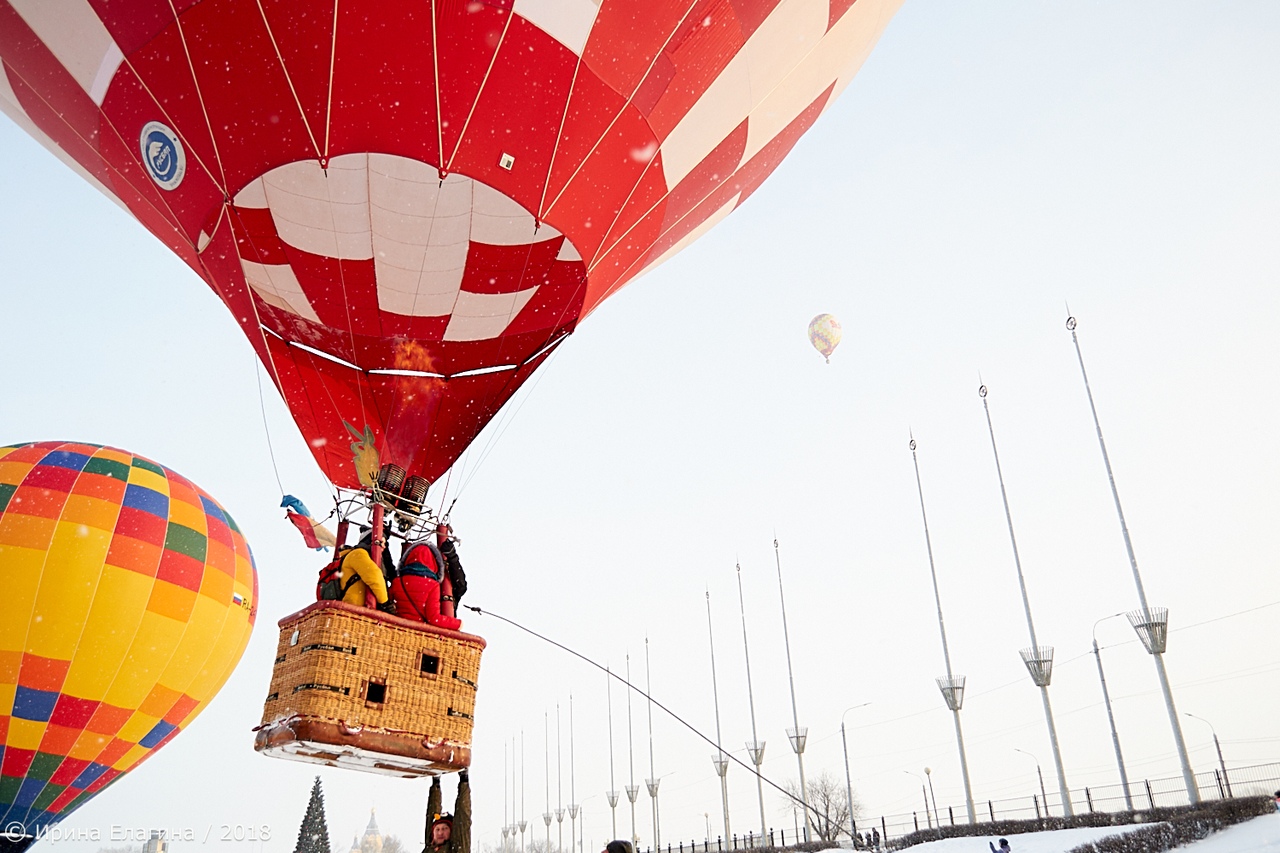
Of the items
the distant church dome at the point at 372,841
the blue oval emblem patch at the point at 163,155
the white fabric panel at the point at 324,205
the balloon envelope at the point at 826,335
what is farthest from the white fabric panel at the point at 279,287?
the distant church dome at the point at 372,841

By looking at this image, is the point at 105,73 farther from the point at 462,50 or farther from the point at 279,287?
the point at 462,50

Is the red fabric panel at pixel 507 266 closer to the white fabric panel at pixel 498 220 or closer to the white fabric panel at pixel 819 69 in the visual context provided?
the white fabric panel at pixel 498 220

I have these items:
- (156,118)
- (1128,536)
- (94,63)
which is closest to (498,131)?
(156,118)

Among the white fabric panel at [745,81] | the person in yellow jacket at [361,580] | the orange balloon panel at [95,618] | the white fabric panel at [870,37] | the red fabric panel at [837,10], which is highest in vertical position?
the white fabric panel at [870,37]

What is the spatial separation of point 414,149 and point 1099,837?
701 inches

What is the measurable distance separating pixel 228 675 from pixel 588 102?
1424cm

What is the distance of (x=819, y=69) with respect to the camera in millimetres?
7602

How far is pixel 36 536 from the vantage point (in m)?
13.5

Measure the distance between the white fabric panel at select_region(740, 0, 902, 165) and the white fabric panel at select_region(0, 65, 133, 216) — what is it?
548 cm

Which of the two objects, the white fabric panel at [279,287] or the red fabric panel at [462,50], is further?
the white fabric panel at [279,287]

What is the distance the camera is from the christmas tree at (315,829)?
34.9m

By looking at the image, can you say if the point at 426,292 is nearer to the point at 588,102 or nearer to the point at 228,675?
the point at 588,102

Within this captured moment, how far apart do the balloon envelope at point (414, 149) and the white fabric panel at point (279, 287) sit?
2 cm

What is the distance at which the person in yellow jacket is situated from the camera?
5.25 metres
